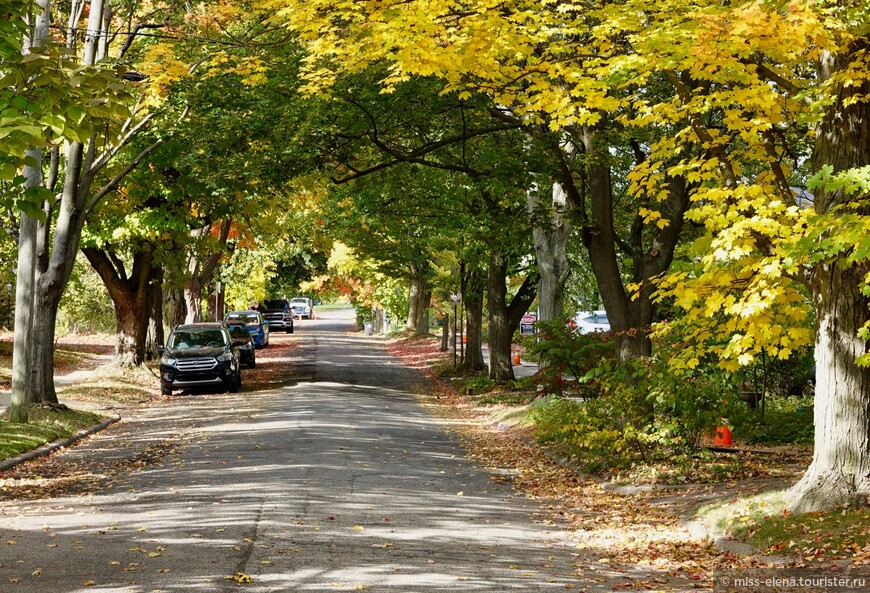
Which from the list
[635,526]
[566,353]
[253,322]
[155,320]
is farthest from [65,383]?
[253,322]

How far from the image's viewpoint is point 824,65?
10.5 meters

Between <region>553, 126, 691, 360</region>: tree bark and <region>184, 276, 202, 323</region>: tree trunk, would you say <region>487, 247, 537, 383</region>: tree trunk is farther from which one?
<region>184, 276, 202, 323</region>: tree trunk

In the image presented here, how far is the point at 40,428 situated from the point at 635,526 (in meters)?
11.1

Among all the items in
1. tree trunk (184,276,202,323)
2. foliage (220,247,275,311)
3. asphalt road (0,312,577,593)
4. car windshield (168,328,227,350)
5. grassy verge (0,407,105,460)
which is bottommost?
asphalt road (0,312,577,593)

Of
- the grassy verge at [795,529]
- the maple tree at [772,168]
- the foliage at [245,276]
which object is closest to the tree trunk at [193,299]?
the foliage at [245,276]

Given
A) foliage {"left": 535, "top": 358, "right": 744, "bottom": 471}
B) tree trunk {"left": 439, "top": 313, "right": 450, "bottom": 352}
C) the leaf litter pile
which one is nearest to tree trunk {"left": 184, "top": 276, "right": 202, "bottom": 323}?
tree trunk {"left": 439, "top": 313, "right": 450, "bottom": 352}

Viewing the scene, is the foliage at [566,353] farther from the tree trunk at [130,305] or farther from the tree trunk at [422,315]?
the tree trunk at [422,315]

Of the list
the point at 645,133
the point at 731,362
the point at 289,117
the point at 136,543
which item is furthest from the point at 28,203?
the point at 289,117

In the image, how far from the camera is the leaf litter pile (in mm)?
8547

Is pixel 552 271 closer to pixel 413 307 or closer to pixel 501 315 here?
pixel 501 315

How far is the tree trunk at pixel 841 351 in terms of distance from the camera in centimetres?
997

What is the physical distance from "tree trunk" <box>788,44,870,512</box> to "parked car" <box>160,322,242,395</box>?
68.4 feet

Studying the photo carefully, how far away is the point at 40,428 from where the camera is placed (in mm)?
17828

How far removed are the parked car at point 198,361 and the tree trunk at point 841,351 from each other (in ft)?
68.4
